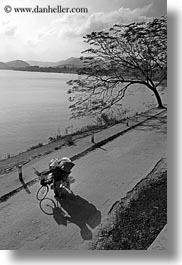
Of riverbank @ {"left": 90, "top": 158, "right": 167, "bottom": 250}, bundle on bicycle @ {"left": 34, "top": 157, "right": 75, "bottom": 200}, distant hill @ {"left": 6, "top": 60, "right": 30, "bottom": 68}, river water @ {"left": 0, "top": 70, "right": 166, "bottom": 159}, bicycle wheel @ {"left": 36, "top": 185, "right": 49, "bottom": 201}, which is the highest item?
distant hill @ {"left": 6, "top": 60, "right": 30, "bottom": 68}

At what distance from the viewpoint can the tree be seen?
10.4 feet

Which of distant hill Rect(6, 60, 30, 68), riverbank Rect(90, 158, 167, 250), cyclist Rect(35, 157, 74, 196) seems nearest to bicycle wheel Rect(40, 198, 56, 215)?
cyclist Rect(35, 157, 74, 196)

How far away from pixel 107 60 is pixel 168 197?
6.01ft

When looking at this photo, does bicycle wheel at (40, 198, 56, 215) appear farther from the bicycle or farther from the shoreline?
the shoreline

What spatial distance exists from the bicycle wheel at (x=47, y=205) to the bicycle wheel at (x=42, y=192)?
6 centimetres

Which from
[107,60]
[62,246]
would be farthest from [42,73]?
[62,246]

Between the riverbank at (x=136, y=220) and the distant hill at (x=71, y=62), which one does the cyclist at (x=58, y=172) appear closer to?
the riverbank at (x=136, y=220)

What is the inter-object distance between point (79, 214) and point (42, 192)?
505mm

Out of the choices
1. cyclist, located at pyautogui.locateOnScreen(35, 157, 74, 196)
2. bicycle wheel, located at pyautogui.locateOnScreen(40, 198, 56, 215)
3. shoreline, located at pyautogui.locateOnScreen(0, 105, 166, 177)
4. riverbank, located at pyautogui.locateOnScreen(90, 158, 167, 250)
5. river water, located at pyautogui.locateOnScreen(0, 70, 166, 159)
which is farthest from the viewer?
shoreline, located at pyautogui.locateOnScreen(0, 105, 166, 177)

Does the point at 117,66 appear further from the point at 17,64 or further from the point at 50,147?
the point at 50,147

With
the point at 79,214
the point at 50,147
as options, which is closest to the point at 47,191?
the point at 79,214

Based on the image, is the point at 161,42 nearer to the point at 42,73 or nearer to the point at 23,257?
the point at 42,73

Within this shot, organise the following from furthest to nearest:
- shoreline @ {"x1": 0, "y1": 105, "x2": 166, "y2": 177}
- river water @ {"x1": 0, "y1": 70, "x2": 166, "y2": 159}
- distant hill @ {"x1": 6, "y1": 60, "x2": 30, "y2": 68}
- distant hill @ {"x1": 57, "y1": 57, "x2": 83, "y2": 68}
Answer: shoreline @ {"x1": 0, "y1": 105, "x2": 166, "y2": 177}
river water @ {"x1": 0, "y1": 70, "x2": 166, "y2": 159}
distant hill @ {"x1": 57, "y1": 57, "x2": 83, "y2": 68}
distant hill @ {"x1": 6, "y1": 60, "x2": 30, "y2": 68}

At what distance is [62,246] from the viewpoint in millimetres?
2395
